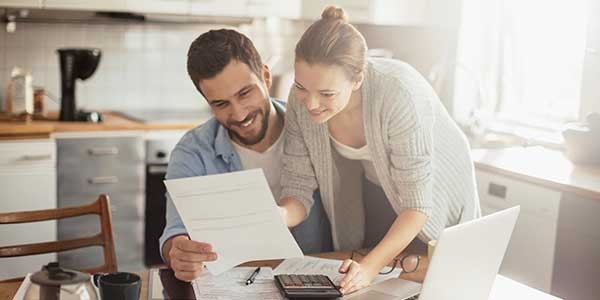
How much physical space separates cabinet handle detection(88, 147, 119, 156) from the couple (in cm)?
153

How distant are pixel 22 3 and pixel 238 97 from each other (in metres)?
1.94

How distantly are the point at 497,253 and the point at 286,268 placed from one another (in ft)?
1.59

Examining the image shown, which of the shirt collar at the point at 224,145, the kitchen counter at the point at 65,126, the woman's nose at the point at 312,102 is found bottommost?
the kitchen counter at the point at 65,126

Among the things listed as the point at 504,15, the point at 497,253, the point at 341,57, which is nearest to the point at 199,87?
the point at 341,57

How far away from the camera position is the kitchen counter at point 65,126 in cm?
319

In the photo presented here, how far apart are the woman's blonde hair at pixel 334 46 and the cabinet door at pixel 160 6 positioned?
206 centimetres

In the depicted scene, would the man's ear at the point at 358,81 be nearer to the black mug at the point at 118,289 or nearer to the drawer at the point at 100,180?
the black mug at the point at 118,289

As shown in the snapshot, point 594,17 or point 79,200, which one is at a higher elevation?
point 594,17

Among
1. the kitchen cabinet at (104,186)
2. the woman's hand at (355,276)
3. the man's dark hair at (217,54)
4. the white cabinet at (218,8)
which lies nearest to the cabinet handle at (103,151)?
the kitchen cabinet at (104,186)

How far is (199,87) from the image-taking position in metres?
1.85

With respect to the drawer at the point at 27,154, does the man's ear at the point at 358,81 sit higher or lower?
higher

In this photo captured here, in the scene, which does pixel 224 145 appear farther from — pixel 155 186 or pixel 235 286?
pixel 155 186

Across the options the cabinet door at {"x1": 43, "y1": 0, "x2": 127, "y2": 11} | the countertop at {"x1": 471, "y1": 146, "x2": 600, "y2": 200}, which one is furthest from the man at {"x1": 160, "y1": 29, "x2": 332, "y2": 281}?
the cabinet door at {"x1": 43, "y1": 0, "x2": 127, "y2": 11}

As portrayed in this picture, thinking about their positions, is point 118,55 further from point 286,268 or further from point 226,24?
point 286,268
